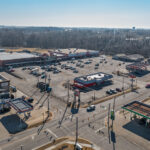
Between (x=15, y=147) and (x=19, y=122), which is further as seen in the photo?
(x=19, y=122)

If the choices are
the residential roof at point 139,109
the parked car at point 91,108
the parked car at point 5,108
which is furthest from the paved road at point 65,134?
the parked car at point 5,108

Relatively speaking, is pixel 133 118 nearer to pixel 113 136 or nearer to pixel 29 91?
pixel 113 136

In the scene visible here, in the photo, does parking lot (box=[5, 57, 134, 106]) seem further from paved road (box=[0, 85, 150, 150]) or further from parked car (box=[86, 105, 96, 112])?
paved road (box=[0, 85, 150, 150])

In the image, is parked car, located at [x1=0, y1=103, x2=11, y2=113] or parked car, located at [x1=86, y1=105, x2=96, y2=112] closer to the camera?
parked car, located at [x1=0, y1=103, x2=11, y2=113]

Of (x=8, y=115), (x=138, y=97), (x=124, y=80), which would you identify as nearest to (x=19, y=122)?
(x=8, y=115)

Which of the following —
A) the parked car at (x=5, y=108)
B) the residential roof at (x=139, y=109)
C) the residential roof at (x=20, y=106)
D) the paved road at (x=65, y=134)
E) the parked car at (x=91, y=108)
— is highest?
the residential roof at (x=20, y=106)

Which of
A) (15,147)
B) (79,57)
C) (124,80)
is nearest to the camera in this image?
(15,147)

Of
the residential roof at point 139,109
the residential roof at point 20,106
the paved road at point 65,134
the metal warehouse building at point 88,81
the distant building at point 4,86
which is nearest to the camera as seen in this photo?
the paved road at point 65,134

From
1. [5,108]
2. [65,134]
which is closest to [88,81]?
[5,108]

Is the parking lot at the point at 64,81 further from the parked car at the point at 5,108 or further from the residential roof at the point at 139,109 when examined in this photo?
the residential roof at the point at 139,109

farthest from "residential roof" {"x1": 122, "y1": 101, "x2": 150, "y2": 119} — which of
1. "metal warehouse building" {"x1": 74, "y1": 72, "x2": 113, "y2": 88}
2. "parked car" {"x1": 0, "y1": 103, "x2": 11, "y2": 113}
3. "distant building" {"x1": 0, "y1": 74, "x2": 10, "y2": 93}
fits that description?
"distant building" {"x1": 0, "y1": 74, "x2": 10, "y2": 93}

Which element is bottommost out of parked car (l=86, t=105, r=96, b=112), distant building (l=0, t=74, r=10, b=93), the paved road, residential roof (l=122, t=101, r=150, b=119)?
the paved road
